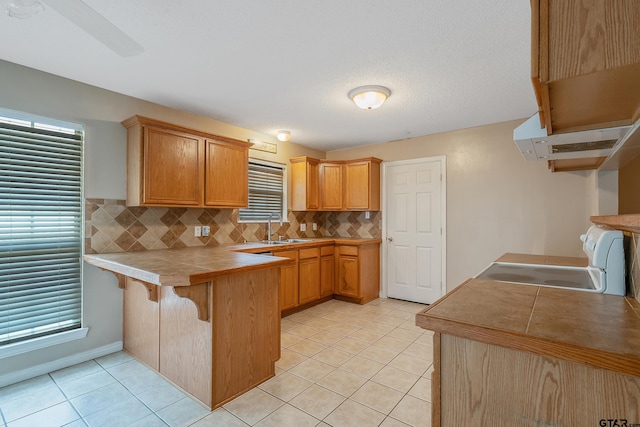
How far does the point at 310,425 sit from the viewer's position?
183 centimetres

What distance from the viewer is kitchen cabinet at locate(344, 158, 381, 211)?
4559mm

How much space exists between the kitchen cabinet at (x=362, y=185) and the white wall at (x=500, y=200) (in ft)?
2.04

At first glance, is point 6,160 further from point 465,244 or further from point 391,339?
point 465,244

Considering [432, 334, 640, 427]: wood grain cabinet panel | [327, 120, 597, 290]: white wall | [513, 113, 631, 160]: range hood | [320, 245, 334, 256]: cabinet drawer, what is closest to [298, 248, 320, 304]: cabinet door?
[320, 245, 334, 256]: cabinet drawer

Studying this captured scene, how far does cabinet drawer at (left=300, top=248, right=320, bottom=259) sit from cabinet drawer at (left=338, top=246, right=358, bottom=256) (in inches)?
15.8

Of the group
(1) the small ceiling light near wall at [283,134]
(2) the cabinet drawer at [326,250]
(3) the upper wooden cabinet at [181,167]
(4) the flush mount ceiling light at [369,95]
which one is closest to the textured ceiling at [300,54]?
(4) the flush mount ceiling light at [369,95]

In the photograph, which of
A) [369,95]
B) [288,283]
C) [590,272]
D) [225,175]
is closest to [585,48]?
[590,272]

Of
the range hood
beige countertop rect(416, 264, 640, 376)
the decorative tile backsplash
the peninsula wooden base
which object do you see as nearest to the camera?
beige countertop rect(416, 264, 640, 376)

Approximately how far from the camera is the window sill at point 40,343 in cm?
225

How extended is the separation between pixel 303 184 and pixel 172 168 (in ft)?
6.73

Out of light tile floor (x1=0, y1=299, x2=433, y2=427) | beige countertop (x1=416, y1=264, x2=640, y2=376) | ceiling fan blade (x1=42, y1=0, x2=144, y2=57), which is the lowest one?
light tile floor (x1=0, y1=299, x2=433, y2=427)

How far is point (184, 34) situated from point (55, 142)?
155cm

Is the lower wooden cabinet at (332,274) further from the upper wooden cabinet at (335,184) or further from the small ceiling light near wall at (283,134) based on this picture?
the small ceiling light near wall at (283,134)

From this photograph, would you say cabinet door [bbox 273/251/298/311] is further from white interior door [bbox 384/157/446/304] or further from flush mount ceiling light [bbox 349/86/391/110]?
flush mount ceiling light [bbox 349/86/391/110]
